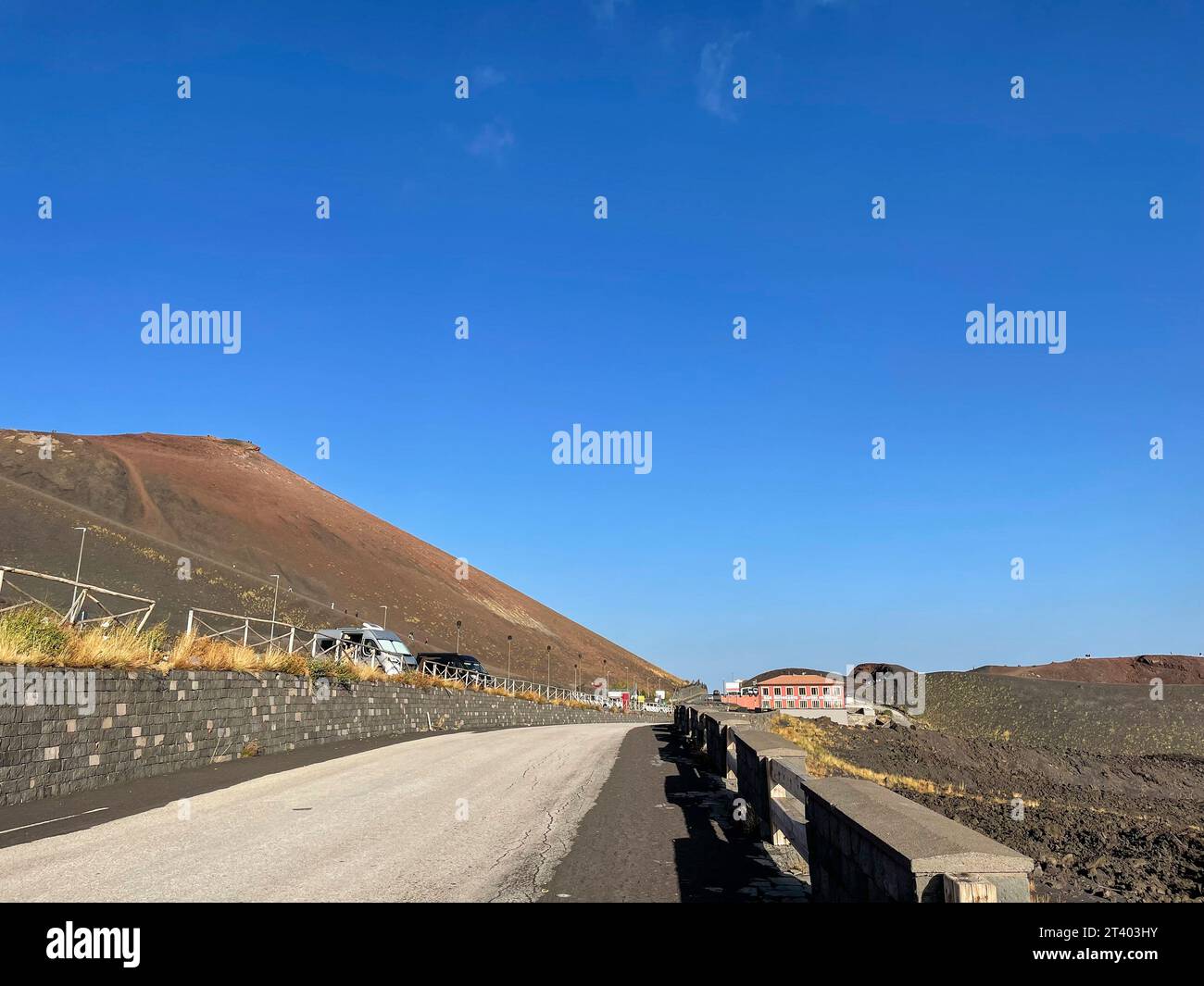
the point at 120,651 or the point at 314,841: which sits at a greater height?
the point at 120,651

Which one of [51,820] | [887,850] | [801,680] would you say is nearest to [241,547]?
[801,680]

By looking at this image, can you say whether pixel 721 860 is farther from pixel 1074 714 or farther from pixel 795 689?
pixel 795 689

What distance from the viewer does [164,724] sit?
522 inches

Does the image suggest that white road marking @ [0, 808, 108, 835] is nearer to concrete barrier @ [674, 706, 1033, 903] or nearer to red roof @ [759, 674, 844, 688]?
concrete barrier @ [674, 706, 1033, 903]

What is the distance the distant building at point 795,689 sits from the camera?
92.2 metres

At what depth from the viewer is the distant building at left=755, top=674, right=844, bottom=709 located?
92.2 metres

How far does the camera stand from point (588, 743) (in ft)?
75.6

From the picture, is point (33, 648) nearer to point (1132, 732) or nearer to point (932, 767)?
point (932, 767)

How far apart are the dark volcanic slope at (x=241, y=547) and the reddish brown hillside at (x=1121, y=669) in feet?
190

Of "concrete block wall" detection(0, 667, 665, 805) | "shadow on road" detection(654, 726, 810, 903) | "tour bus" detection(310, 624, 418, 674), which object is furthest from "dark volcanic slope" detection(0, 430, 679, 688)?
"shadow on road" detection(654, 726, 810, 903)

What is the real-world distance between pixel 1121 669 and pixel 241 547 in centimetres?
10245

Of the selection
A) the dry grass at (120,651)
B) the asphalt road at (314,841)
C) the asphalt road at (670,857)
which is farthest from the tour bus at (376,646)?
the asphalt road at (670,857)

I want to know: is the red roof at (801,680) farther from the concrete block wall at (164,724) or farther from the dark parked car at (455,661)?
the concrete block wall at (164,724)
